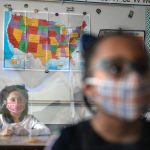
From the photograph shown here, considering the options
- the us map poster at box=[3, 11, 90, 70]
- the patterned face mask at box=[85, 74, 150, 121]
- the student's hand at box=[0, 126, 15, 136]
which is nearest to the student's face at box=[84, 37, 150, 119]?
the patterned face mask at box=[85, 74, 150, 121]

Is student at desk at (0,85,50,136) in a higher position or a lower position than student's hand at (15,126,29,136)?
higher

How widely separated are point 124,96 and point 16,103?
2184 millimetres

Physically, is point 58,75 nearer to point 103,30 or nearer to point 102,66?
point 103,30

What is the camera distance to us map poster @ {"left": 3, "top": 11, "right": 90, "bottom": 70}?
3402mm

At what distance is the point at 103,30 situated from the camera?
11.6 feet

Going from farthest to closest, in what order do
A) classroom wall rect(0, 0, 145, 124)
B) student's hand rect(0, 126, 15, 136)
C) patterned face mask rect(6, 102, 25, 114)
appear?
classroom wall rect(0, 0, 145, 124) → patterned face mask rect(6, 102, 25, 114) → student's hand rect(0, 126, 15, 136)

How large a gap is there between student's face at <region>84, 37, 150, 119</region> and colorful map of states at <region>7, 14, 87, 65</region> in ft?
8.89

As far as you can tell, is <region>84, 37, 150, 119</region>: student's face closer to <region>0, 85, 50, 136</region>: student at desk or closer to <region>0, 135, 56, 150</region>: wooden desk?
<region>0, 135, 56, 150</region>: wooden desk

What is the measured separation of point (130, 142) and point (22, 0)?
289cm

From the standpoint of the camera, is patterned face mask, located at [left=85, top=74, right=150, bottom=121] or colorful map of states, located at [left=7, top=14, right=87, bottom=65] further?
colorful map of states, located at [left=7, top=14, right=87, bottom=65]

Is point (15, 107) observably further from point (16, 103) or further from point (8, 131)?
point (8, 131)

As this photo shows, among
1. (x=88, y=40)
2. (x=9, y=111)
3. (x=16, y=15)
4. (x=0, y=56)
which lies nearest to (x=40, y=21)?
(x=16, y=15)

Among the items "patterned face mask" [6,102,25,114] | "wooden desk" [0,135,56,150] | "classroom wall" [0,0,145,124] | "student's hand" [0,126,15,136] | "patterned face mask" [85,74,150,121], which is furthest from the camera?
"classroom wall" [0,0,145,124]

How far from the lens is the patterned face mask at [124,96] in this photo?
2.45 ft
